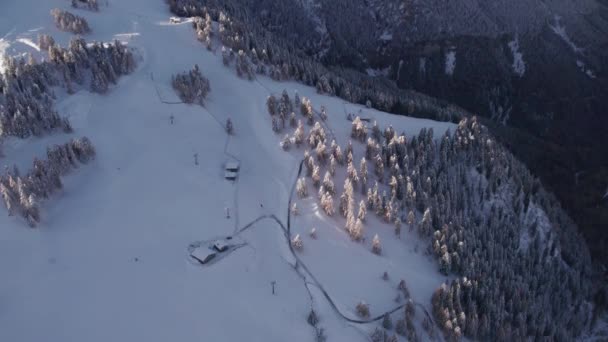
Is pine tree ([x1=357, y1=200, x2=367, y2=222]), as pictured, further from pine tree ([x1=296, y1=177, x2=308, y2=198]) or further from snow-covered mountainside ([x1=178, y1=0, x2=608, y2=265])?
snow-covered mountainside ([x1=178, y1=0, x2=608, y2=265])

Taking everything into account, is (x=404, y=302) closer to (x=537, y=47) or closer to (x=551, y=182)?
(x=551, y=182)

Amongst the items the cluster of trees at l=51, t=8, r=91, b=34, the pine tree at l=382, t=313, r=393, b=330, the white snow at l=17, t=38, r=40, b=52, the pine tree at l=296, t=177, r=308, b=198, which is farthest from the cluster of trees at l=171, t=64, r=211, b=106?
the pine tree at l=382, t=313, r=393, b=330

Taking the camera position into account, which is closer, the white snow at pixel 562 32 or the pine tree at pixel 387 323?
the pine tree at pixel 387 323

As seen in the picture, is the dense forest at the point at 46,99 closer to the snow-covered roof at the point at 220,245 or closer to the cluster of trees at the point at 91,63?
the cluster of trees at the point at 91,63

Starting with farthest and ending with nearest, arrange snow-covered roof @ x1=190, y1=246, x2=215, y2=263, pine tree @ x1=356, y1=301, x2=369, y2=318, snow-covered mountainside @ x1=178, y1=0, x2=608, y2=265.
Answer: snow-covered mountainside @ x1=178, y1=0, x2=608, y2=265, snow-covered roof @ x1=190, y1=246, x2=215, y2=263, pine tree @ x1=356, y1=301, x2=369, y2=318

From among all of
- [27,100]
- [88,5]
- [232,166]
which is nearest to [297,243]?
[232,166]

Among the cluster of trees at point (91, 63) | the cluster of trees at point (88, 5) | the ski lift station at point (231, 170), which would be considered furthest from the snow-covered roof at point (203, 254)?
the cluster of trees at point (88, 5)
